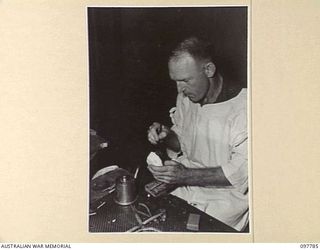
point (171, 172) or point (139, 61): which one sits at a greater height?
point (139, 61)

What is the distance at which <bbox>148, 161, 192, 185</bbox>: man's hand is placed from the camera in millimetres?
1018

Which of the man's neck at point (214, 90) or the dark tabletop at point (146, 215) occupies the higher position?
A: the man's neck at point (214, 90)

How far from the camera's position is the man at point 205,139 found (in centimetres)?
101

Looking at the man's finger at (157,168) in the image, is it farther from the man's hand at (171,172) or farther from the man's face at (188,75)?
the man's face at (188,75)

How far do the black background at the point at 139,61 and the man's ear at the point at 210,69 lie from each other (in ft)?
0.04

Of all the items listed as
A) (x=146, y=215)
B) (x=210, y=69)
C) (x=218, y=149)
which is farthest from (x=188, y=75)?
(x=146, y=215)

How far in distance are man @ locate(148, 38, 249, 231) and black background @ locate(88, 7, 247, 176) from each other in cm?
2

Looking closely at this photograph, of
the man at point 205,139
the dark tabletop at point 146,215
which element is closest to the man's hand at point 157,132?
the man at point 205,139

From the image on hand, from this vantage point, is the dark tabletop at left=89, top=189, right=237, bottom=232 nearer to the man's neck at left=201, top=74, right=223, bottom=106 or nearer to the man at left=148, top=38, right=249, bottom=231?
the man at left=148, top=38, right=249, bottom=231

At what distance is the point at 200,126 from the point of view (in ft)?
3.33

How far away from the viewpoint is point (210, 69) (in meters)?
1.01

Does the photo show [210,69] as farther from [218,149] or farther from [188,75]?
[218,149]

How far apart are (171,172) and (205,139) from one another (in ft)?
0.32

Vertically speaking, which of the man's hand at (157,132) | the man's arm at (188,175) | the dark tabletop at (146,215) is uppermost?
the man's hand at (157,132)
